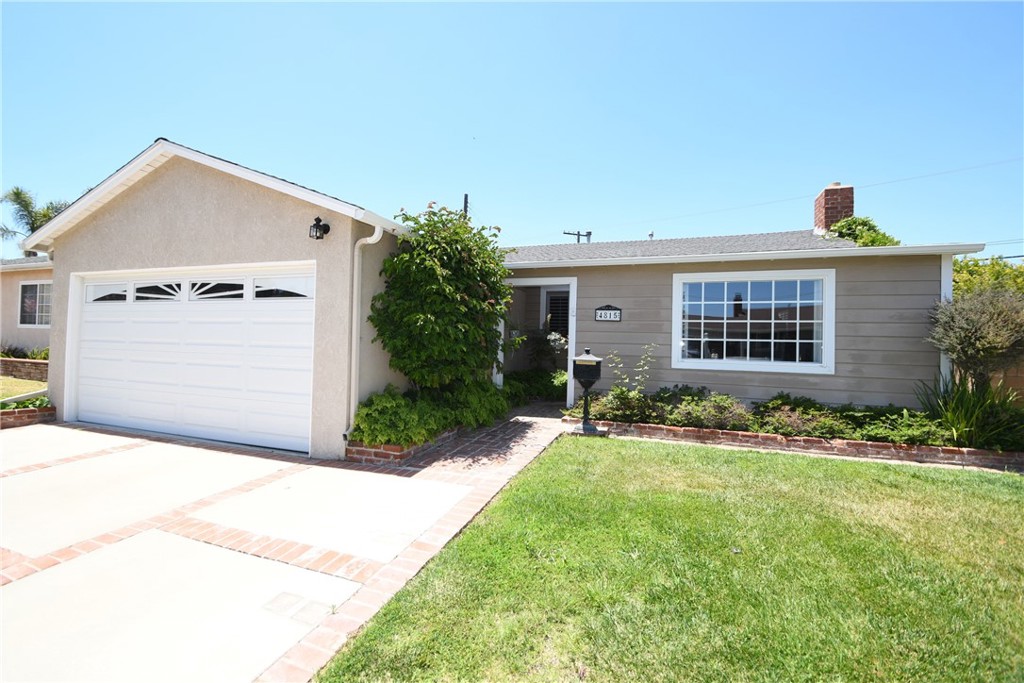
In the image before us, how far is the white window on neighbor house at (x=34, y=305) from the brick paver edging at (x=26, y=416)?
30.9 ft

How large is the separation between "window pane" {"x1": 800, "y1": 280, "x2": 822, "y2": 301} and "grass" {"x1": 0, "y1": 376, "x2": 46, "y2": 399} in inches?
632

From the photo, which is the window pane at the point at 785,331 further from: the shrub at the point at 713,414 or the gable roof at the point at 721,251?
the shrub at the point at 713,414

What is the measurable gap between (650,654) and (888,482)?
4588 millimetres

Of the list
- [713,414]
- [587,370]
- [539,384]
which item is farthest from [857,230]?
[539,384]

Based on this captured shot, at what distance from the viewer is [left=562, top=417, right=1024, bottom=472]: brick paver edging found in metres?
5.85

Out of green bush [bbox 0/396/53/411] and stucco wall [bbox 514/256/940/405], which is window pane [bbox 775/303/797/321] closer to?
stucco wall [bbox 514/256/940/405]

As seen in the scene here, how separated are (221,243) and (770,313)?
363 inches

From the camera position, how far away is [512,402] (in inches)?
391

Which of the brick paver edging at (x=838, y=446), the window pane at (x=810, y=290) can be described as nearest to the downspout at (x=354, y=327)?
the brick paver edging at (x=838, y=446)

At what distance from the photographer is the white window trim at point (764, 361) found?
731cm

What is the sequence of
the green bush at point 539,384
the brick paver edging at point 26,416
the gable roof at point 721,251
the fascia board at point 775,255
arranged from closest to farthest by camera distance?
the fascia board at point 775,255, the gable roof at point 721,251, the brick paver edging at point 26,416, the green bush at point 539,384

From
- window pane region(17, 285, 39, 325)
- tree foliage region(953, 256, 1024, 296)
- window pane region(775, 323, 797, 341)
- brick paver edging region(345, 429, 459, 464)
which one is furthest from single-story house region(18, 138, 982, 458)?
window pane region(17, 285, 39, 325)

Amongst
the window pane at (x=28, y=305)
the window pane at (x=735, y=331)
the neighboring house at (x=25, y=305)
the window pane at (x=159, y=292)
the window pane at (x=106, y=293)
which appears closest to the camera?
the window pane at (x=159, y=292)

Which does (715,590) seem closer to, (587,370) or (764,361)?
(587,370)
